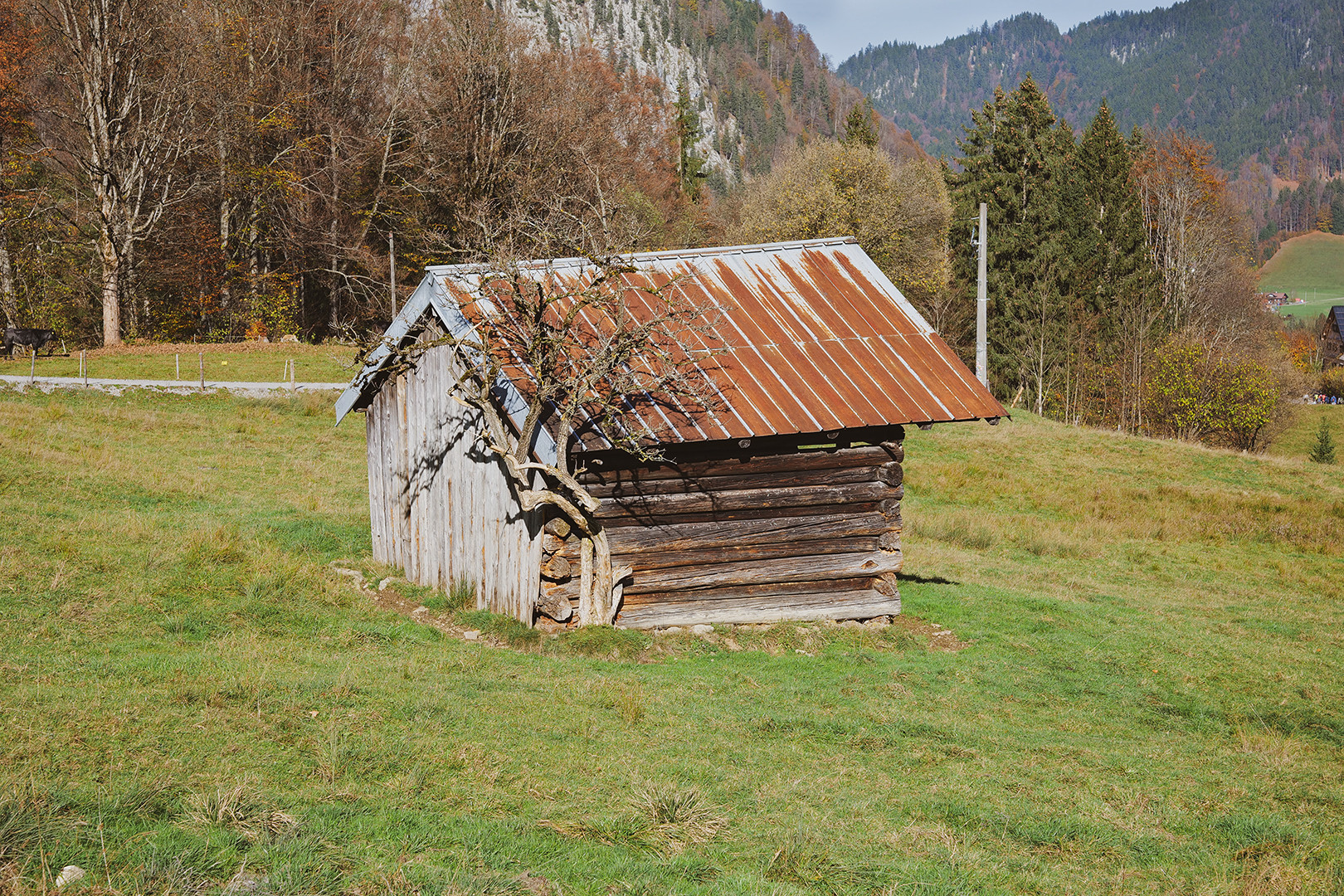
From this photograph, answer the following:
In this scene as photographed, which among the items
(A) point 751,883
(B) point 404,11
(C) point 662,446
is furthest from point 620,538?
(B) point 404,11

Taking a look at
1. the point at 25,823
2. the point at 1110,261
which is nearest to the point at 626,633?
the point at 25,823

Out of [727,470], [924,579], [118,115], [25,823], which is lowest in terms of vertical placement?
[924,579]

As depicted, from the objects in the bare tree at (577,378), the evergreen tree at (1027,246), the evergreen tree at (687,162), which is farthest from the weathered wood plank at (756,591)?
the evergreen tree at (687,162)

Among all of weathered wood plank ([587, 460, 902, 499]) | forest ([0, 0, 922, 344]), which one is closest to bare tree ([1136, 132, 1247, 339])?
forest ([0, 0, 922, 344])

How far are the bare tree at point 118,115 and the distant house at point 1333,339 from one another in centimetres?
11985

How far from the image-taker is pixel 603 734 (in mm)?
8062

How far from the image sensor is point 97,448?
19438mm

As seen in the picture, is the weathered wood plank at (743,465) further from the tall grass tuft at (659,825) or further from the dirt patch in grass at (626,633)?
the tall grass tuft at (659,825)

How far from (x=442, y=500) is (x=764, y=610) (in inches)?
181

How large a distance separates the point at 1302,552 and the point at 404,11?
57.7 m

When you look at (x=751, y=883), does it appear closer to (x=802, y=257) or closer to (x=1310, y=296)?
(x=802, y=257)

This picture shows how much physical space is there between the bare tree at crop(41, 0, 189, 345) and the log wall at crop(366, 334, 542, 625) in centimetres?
3120

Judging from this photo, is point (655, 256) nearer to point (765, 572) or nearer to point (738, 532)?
point (738, 532)

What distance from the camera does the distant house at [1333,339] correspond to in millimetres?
111938
